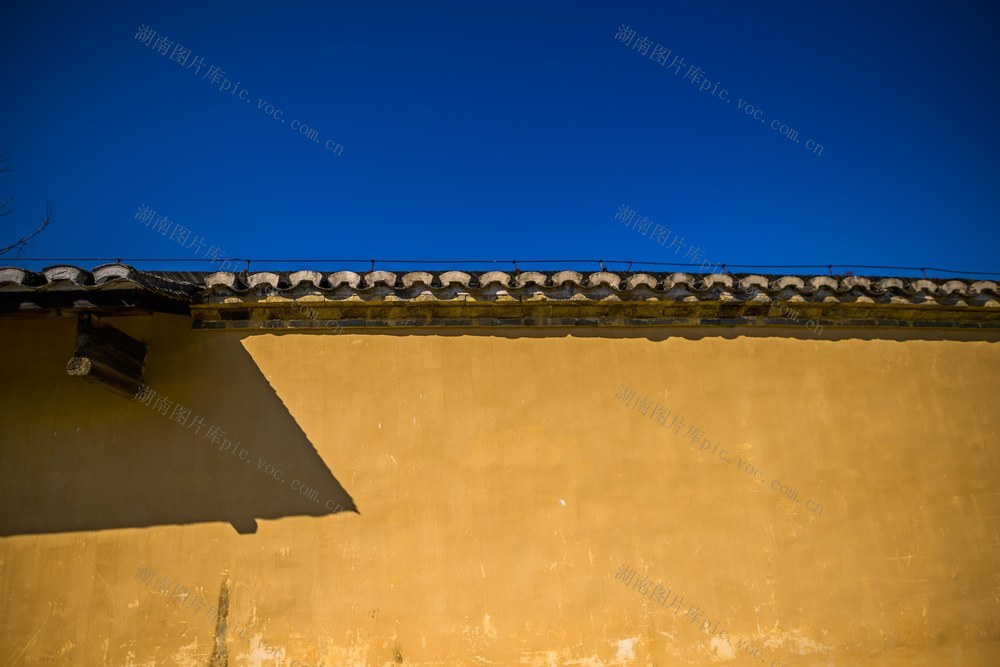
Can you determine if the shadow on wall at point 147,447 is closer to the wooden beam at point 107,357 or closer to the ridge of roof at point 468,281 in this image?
the wooden beam at point 107,357

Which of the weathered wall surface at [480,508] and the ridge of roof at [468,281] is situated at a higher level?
the ridge of roof at [468,281]

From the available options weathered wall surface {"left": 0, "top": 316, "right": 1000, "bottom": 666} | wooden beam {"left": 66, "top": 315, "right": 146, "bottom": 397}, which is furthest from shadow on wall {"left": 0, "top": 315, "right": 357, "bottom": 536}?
wooden beam {"left": 66, "top": 315, "right": 146, "bottom": 397}

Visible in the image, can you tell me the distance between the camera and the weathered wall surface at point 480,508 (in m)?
4.33

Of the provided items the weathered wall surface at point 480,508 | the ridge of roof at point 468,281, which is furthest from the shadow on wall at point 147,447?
the ridge of roof at point 468,281

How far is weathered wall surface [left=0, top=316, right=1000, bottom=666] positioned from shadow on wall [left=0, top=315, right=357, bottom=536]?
2 centimetres

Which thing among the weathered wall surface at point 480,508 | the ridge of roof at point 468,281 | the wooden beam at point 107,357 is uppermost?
the ridge of roof at point 468,281

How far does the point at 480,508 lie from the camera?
15.1 feet

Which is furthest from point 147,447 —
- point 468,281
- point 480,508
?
point 468,281

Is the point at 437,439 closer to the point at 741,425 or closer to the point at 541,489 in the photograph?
the point at 541,489

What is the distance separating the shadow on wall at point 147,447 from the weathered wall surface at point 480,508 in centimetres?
2

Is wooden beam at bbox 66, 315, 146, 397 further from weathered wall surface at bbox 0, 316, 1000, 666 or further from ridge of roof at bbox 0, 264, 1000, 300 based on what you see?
ridge of roof at bbox 0, 264, 1000, 300

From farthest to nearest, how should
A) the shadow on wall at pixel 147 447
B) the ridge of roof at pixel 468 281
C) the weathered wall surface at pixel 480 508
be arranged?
the shadow on wall at pixel 147 447
the weathered wall surface at pixel 480 508
the ridge of roof at pixel 468 281

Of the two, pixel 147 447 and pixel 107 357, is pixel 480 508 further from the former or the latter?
pixel 107 357

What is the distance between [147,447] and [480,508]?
2.61m
